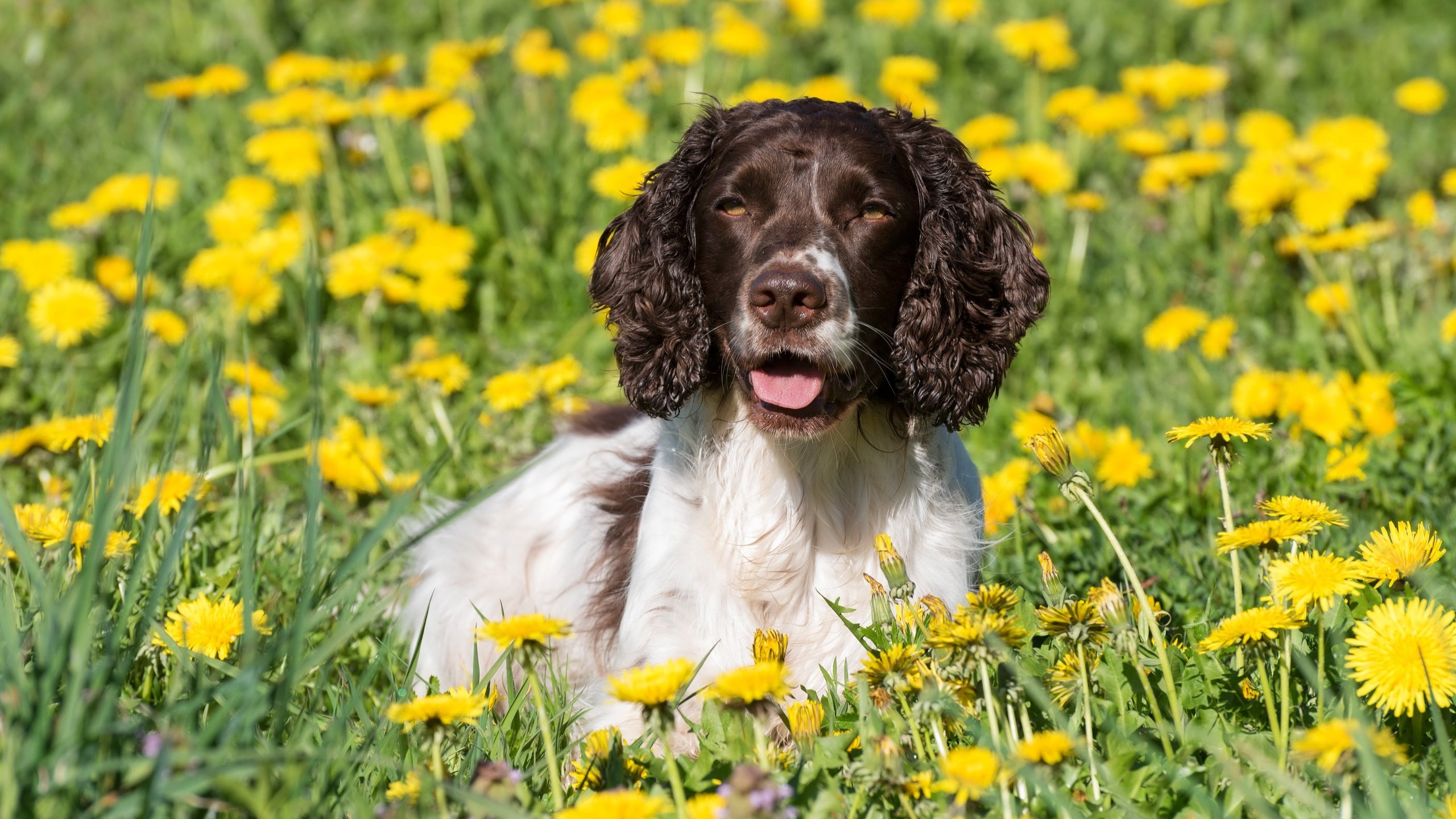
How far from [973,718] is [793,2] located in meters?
6.36

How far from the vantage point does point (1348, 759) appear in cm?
206

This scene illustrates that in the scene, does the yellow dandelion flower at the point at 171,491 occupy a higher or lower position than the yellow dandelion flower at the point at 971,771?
higher

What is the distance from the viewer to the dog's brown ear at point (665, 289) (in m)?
3.69

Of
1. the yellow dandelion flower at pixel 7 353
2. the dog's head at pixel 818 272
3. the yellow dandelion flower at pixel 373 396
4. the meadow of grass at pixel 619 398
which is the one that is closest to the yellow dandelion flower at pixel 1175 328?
the meadow of grass at pixel 619 398

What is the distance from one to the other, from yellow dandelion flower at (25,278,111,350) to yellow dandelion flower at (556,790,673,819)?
413 centimetres

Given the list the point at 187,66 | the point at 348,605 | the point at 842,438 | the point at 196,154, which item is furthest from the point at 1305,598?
the point at 187,66

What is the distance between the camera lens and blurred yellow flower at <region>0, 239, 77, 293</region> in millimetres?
5758

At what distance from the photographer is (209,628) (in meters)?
2.87

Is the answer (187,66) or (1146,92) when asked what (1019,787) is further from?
(187,66)

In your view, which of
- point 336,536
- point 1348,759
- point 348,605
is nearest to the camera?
point 1348,759

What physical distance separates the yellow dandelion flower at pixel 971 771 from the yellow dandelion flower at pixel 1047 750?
0.05 metres

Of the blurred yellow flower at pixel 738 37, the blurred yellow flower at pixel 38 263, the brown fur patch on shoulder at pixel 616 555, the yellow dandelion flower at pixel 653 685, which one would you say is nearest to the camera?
the yellow dandelion flower at pixel 653 685

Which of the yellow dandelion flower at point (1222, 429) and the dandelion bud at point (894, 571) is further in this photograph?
the yellow dandelion flower at point (1222, 429)

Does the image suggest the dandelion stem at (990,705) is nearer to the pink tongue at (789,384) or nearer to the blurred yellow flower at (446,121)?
the pink tongue at (789,384)
